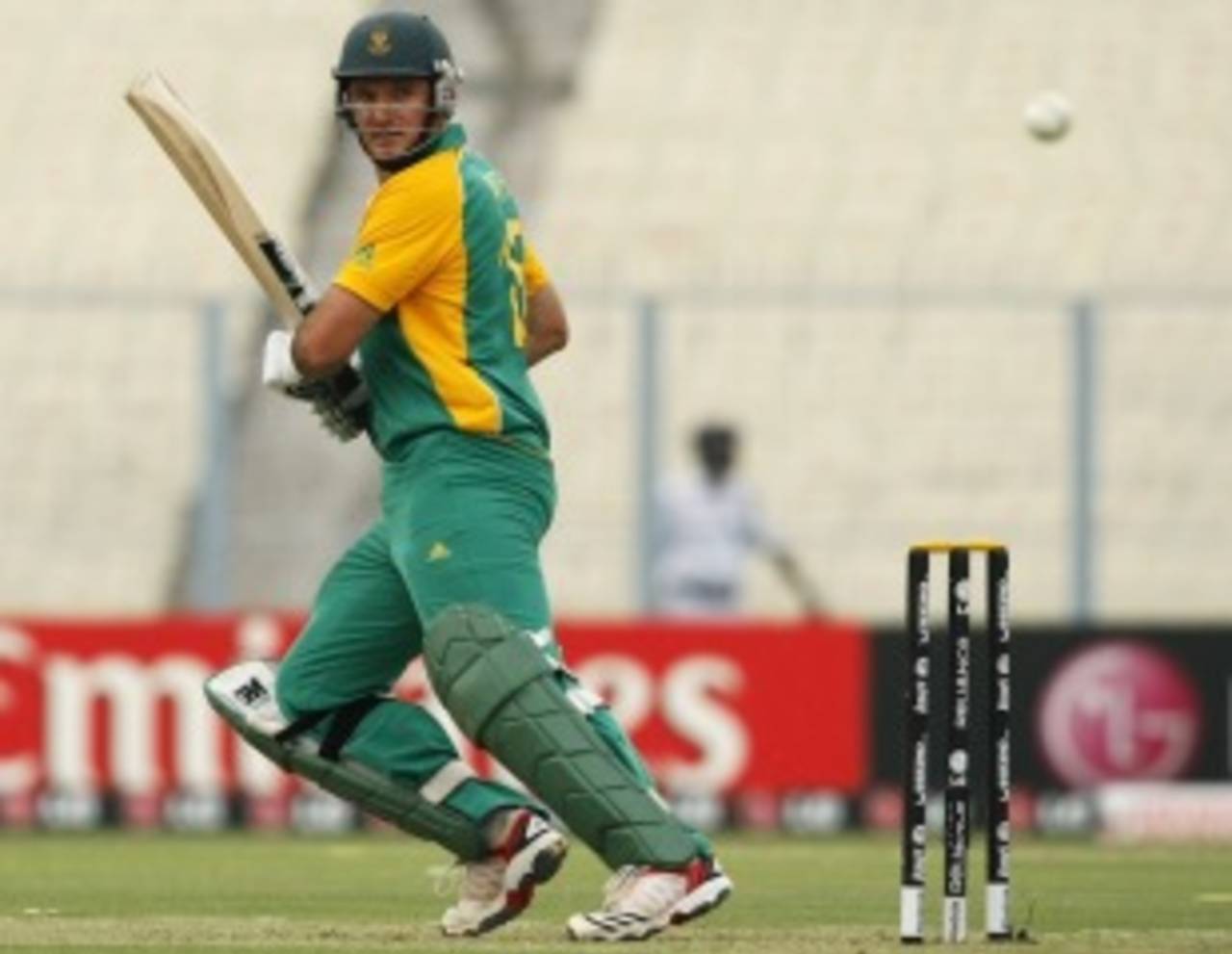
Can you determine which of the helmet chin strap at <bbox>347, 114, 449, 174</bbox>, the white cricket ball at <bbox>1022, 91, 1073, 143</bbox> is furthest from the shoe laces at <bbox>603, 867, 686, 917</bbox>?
the white cricket ball at <bbox>1022, 91, 1073, 143</bbox>

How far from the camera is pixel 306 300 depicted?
9242 mm

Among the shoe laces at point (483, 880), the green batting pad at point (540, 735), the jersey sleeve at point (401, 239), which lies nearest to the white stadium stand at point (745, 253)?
the shoe laces at point (483, 880)

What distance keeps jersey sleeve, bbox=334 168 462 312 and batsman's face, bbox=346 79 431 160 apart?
0.09m

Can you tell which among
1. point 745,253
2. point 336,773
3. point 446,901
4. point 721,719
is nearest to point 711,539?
point 721,719

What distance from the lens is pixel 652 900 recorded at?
878cm

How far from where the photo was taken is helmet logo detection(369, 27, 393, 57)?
902cm

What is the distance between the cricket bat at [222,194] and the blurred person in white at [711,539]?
800 centimetres

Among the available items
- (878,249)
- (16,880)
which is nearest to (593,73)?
(878,249)

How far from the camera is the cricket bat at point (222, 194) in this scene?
9.24 metres

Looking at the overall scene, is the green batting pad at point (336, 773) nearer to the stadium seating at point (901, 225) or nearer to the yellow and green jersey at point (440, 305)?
the yellow and green jersey at point (440, 305)

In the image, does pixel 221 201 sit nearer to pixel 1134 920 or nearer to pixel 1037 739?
pixel 1134 920

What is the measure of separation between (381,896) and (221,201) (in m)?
2.61

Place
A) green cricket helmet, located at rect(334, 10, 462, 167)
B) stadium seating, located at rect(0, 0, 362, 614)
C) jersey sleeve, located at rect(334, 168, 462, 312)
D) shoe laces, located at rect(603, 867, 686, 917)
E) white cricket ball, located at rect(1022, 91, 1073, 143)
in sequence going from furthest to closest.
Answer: stadium seating, located at rect(0, 0, 362, 614) → white cricket ball, located at rect(1022, 91, 1073, 143) → green cricket helmet, located at rect(334, 10, 462, 167) → jersey sleeve, located at rect(334, 168, 462, 312) → shoe laces, located at rect(603, 867, 686, 917)

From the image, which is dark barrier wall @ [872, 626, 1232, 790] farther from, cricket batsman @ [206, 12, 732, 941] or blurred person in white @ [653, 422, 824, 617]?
cricket batsman @ [206, 12, 732, 941]
